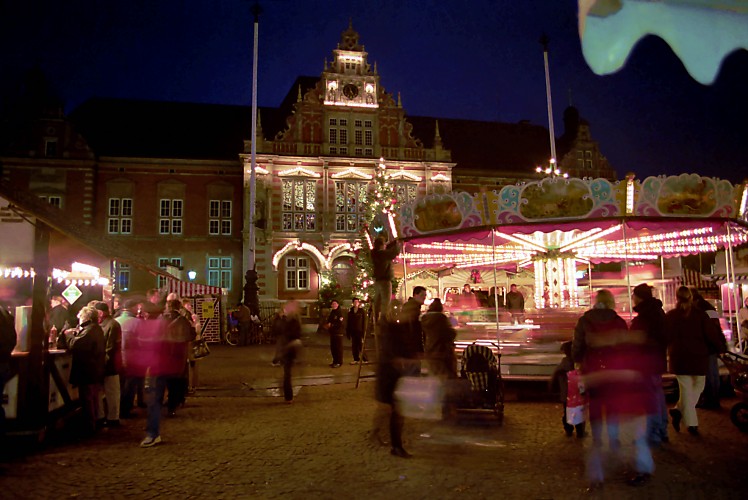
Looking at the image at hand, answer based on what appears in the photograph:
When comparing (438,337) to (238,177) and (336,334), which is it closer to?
(336,334)

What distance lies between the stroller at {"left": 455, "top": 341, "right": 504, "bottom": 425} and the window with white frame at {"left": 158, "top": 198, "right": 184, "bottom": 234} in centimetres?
2617

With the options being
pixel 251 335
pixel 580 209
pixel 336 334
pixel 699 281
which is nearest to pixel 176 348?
pixel 336 334

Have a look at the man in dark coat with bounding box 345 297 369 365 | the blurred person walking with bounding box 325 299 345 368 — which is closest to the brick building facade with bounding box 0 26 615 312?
the man in dark coat with bounding box 345 297 369 365

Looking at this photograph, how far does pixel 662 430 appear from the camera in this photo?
590cm

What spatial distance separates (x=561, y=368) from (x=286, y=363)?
167 inches

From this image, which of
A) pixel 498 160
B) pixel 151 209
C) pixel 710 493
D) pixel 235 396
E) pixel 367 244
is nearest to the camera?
pixel 710 493

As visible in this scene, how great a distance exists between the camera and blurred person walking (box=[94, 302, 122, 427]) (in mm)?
7105

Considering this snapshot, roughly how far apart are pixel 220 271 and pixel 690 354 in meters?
27.1

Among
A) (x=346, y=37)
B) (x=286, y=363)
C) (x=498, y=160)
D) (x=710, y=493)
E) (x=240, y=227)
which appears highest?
(x=346, y=37)

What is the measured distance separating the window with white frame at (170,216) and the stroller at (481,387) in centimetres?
2617

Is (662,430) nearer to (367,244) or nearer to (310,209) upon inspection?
(367,244)

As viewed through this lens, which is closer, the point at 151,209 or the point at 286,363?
the point at 286,363

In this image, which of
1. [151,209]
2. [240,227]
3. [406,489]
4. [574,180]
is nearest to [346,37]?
[240,227]

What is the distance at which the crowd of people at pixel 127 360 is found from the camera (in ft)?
20.3
